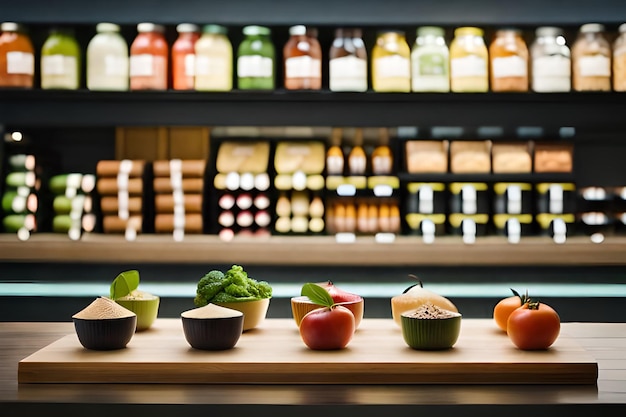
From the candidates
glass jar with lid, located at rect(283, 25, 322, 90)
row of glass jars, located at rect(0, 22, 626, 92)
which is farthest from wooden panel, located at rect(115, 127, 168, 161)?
glass jar with lid, located at rect(283, 25, 322, 90)

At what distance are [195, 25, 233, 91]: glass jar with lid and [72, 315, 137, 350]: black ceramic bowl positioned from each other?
6.20ft

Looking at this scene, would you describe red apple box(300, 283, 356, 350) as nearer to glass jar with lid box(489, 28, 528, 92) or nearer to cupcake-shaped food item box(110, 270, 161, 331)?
cupcake-shaped food item box(110, 270, 161, 331)

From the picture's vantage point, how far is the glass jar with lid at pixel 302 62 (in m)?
3.09

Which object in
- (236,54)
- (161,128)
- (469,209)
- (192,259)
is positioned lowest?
(192,259)

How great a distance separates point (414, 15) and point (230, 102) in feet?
2.94

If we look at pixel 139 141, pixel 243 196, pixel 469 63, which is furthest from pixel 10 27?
pixel 469 63

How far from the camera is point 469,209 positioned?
10.6 ft

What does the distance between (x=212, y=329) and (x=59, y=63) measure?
2.18 m

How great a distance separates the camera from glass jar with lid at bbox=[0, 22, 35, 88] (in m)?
3.10

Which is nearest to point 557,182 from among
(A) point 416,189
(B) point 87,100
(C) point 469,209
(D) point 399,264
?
(C) point 469,209

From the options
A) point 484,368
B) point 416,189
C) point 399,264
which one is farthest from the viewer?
point 416,189

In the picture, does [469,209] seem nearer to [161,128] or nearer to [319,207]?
[319,207]

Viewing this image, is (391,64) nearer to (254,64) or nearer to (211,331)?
(254,64)

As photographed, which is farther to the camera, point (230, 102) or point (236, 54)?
point (236, 54)
